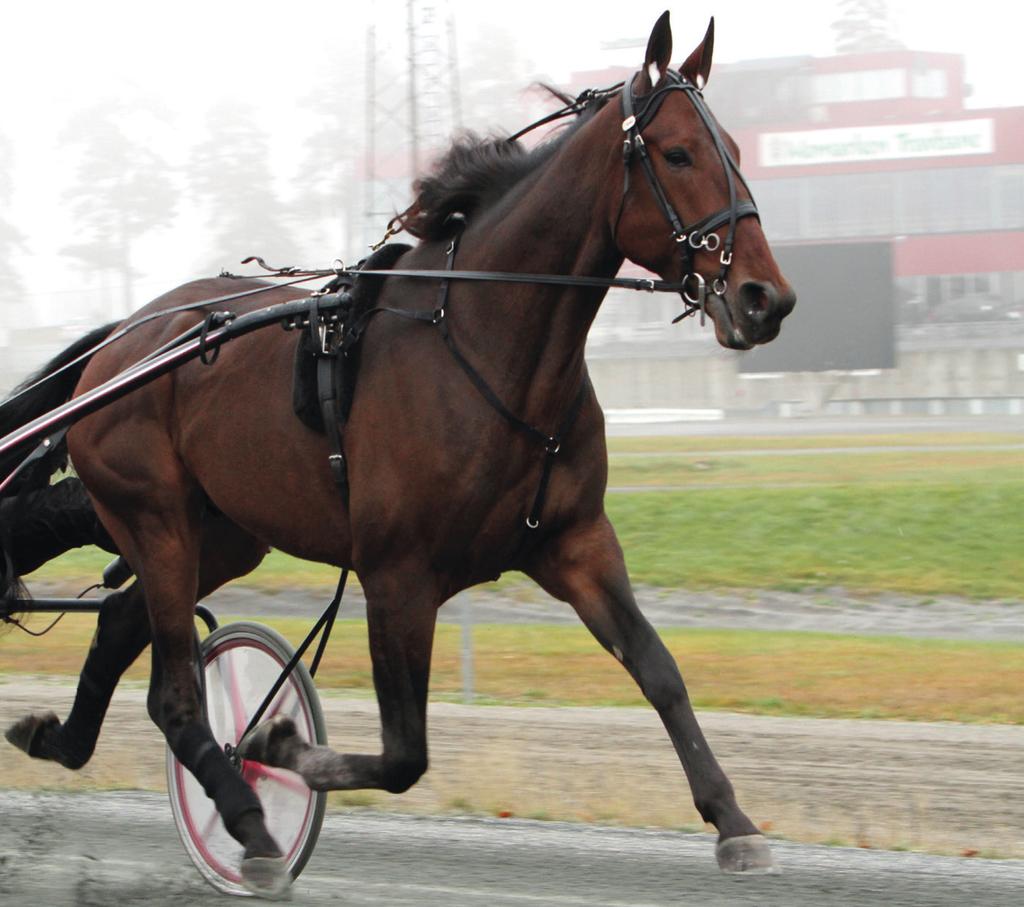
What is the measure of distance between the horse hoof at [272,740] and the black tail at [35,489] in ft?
4.01

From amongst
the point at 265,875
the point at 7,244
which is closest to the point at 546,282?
the point at 265,875

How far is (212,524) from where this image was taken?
16.3 feet

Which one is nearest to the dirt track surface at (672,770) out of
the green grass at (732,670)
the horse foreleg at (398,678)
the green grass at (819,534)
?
the green grass at (732,670)

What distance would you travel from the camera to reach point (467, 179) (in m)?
4.17

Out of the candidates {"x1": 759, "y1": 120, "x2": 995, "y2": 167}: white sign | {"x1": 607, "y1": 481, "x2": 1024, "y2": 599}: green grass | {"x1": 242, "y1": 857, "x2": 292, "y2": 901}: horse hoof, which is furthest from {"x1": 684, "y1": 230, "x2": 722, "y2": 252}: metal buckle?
{"x1": 759, "y1": 120, "x2": 995, "y2": 167}: white sign

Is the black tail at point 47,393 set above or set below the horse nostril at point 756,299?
below

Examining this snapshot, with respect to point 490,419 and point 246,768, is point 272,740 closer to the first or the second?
point 246,768

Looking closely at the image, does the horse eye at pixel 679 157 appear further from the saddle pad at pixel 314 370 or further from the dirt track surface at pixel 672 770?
the dirt track surface at pixel 672 770

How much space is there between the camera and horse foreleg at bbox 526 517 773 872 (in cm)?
368

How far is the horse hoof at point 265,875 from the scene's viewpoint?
4199 millimetres

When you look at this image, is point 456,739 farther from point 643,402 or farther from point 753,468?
point 643,402

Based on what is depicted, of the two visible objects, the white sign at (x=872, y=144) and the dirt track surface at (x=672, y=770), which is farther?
the white sign at (x=872, y=144)

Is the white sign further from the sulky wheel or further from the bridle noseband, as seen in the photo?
the bridle noseband

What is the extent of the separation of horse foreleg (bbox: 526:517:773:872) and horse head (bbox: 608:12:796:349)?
0.72 m
